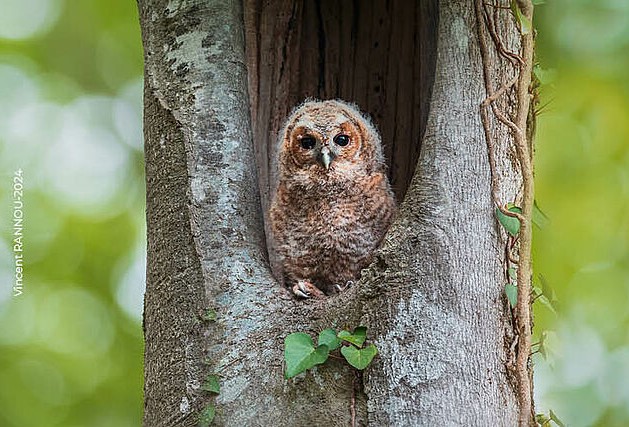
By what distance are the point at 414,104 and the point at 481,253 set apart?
1368mm

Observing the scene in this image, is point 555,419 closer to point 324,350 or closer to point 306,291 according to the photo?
point 324,350

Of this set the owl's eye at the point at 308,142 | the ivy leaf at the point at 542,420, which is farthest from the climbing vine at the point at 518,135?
the owl's eye at the point at 308,142

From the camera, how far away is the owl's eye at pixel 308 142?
3.43 m

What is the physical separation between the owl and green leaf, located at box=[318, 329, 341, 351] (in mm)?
786

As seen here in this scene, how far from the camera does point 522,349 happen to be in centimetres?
229

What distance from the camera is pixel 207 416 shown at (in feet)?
7.50

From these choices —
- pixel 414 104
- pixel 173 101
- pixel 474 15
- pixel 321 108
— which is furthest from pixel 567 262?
pixel 173 101

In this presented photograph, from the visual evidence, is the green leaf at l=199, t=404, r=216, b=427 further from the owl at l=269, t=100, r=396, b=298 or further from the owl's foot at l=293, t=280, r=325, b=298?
the owl at l=269, t=100, r=396, b=298

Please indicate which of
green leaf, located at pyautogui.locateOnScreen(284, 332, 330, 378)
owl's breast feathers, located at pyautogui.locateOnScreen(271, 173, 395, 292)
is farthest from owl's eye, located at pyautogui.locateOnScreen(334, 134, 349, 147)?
green leaf, located at pyautogui.locateOnScreen(284, 332, 330, 378)

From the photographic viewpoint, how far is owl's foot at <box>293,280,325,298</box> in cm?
283

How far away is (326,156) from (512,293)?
1.24 metres

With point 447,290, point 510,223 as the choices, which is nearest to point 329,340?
point 447,290

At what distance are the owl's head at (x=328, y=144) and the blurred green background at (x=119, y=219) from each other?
3.14ft

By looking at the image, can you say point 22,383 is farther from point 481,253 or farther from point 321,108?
point 481,253
